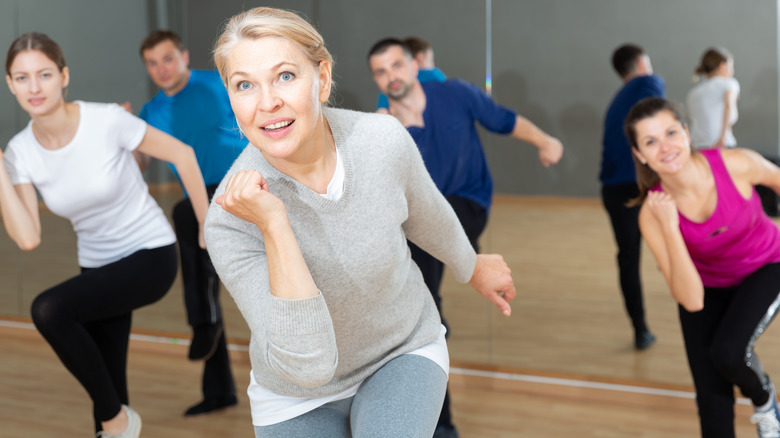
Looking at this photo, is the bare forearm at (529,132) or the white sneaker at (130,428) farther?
the bare forearm at (529,132)

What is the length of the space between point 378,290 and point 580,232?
7.50ft

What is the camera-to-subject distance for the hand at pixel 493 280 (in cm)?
206

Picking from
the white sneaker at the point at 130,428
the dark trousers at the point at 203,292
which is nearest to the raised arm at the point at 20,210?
the white sneaker at the point at 130,428

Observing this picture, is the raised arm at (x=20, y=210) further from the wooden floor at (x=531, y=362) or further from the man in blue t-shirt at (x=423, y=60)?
the man in blue t-shirt at (x=423, y=60)

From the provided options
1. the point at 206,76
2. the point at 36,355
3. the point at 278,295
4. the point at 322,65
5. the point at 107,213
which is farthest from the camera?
the point at 36,355

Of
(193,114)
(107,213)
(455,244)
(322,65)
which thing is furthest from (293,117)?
(193,114)

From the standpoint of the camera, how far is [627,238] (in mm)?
3748

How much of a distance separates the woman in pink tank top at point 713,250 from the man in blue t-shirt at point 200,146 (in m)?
1.69

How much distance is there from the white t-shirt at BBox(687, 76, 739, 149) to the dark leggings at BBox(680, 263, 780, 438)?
2.68 feet

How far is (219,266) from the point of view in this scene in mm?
1589

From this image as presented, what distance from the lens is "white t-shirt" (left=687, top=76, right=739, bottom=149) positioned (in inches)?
136

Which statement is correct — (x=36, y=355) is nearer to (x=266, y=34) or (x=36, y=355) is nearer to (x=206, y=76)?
(x=206, y=76)

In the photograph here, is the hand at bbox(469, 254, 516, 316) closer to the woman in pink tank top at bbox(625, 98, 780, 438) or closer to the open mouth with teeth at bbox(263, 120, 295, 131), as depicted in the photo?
the open mouth with teeth at bbox(263, 120, 295, 131)

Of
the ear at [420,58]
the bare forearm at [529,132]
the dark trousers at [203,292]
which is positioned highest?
the ear at [420,58]
